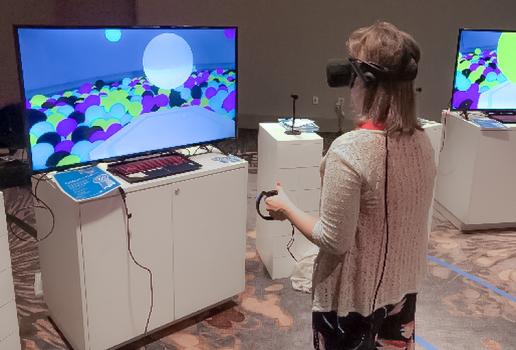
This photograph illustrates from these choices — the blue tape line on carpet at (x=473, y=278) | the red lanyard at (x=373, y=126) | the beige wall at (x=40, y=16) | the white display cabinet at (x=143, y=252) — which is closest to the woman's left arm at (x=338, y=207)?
the red lanyard at (x=373, y=126)

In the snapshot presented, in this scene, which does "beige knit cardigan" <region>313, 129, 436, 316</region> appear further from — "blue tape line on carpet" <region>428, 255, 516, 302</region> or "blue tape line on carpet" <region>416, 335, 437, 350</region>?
"blue tape line on carpet" <region>428, 255, 516, 302</region>

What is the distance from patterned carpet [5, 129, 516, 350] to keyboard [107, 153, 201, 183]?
0.85m

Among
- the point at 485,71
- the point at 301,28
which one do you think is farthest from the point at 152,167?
the point at 301,28

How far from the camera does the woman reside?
1.43 m

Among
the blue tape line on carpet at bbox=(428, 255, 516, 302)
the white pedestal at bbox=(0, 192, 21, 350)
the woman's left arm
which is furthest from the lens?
the blue tape line on carpet at bbox=(428, 255, 516, 302)

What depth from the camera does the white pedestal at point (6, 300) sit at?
2184 millimetres

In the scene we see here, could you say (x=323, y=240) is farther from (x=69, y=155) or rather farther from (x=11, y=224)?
(x=11, y=224)

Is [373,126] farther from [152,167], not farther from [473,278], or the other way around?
[473,278]

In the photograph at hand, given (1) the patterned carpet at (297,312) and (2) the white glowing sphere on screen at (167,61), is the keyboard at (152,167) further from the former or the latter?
(1) the patterned carpet at (297,312)

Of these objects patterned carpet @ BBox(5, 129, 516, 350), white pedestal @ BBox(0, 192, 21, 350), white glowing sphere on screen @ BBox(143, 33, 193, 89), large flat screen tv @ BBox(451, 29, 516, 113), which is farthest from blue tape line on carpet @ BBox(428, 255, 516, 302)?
white pedestal @ BBox(0, 192, 21, 350)

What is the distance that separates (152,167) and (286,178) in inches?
32.6

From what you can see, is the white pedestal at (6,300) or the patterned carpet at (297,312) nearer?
the white pedestal at (6,300)

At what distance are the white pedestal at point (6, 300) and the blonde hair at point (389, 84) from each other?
152cm

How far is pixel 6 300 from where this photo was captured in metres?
2.24
